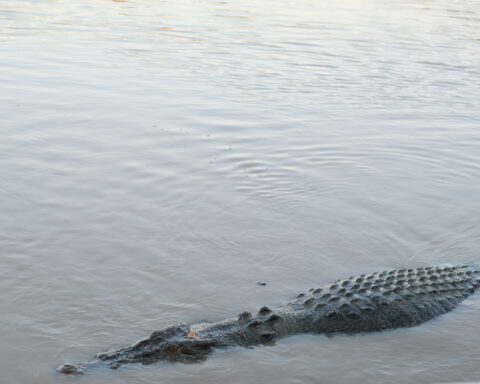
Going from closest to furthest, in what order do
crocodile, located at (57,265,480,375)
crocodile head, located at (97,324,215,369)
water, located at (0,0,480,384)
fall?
crocodile head, located at (97,324,215,369) < crocodile, located at (57,265,480,375) < water, located at (0,0,480,384)

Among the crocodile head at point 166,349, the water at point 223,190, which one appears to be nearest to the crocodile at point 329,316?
the crocodile head at point 166,349

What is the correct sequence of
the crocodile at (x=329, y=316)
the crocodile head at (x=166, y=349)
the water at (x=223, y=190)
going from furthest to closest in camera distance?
1. the water at (x=223, y=190)
2. the crocodile at (x=329, y=316)
3. the crocodile head at (x=166, y=349)

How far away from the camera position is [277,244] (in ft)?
24.4

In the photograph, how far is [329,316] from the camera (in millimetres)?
5879

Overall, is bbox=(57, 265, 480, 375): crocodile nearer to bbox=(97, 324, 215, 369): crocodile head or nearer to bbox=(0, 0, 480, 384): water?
bbox=(97, 324, 215, 369): crocodile head

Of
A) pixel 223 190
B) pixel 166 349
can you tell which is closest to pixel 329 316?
pixel 166 349

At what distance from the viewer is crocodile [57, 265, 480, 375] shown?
5332mm

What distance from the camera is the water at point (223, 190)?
5.64 metres

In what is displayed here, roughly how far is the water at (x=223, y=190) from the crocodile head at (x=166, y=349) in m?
0.09

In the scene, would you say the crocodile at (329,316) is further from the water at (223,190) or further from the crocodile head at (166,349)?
the water at (223,190)

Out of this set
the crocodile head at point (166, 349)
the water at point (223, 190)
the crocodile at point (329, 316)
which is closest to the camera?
the crocodile head at point (166, 349)

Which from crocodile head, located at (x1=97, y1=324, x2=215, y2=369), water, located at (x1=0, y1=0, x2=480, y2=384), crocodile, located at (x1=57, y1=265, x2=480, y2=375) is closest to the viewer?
crocodile head, located at (x1=97, y1=324, x2=215, y2=369)

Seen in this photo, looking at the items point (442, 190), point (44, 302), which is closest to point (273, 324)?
point (44, 302)

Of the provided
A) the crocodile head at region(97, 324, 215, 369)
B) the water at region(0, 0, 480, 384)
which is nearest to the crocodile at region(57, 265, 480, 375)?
the crocodile head at region(97, 324, 215, 369)
